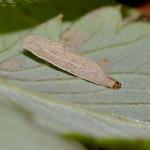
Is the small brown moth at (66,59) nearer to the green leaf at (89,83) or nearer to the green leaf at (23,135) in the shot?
the green leaf at (89,83)

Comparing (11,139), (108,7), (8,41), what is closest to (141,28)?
(108,7)

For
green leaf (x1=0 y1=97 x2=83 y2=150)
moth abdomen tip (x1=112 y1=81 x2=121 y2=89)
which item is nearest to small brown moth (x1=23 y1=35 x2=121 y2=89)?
moth abdomen tip (x1=112 y1=81 x2=121 y2=89)

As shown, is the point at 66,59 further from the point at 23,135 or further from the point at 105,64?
the point at 23,135

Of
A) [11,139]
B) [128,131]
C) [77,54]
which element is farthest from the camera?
[77,54]

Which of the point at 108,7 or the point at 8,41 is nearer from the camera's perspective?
the point at 8,41

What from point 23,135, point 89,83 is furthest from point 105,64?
point 23,135

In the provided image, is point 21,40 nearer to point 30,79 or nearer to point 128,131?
point 30,79

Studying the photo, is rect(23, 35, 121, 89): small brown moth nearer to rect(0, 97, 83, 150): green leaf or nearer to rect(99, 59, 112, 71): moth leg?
rect(99, 59, 112, 71): moth leg
